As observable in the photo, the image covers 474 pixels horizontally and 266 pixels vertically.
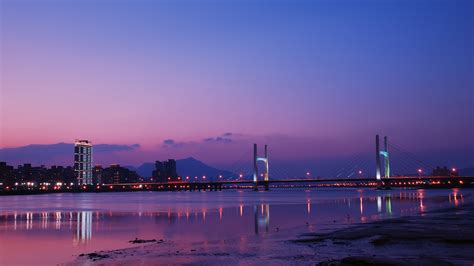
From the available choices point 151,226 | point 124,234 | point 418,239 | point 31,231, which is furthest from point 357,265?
point 31,231

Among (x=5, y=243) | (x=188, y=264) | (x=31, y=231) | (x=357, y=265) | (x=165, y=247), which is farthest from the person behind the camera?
(x=31, y=231)

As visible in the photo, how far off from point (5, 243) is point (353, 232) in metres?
15.9

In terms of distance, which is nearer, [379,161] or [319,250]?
[319,250]

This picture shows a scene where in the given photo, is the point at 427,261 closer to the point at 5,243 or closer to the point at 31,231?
the point at 5,243

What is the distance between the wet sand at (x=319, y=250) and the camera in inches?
600

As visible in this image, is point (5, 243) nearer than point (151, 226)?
Yes

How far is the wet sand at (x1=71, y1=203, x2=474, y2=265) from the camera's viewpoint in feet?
50.0

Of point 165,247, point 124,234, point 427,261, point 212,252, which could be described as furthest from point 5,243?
point 427,261

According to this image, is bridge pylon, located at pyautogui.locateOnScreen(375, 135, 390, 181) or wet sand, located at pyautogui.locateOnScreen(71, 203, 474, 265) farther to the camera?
bridge pylon, located at pyautogui.locateOnScreen(375, 135, 390, 181)

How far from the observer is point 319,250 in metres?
17.4

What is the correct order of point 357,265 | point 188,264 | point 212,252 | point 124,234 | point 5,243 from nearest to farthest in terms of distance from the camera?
point 357,265 → point 188,264 → point 212,252 → point 5,243 → point 124,234

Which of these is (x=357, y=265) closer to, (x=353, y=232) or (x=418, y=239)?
(x=418, y=239)

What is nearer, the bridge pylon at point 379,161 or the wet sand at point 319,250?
the wet sand at point 319,250

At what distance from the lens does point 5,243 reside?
23141mm
